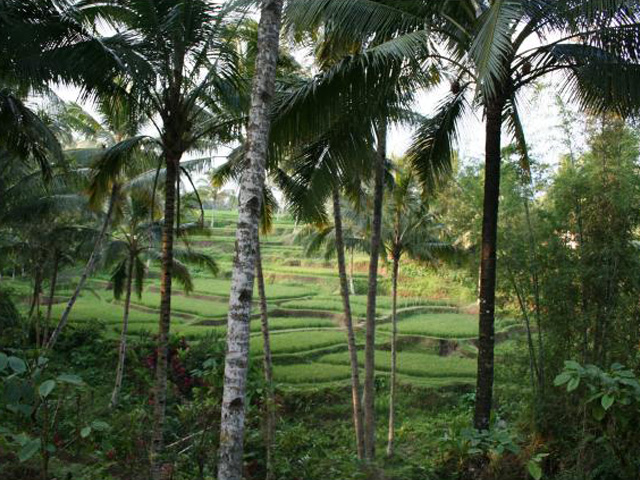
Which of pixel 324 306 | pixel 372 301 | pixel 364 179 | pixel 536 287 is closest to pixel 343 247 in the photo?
pixel 372 301

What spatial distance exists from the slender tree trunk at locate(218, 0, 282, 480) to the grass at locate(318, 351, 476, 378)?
12.9 meters

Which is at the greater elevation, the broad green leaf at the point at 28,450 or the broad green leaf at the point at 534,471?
the broad green leaf at the point at 28,450

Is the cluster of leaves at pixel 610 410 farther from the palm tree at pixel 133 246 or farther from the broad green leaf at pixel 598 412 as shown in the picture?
the palm tree at pixel 133 246

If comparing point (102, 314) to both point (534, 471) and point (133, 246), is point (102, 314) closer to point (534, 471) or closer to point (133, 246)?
point (133, 246)

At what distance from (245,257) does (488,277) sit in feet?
9.64

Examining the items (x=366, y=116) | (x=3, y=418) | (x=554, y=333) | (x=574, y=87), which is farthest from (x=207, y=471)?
(x=574, y=87)

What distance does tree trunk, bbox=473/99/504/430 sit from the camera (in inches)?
219

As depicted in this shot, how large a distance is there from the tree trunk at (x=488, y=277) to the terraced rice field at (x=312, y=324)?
26.7 ft

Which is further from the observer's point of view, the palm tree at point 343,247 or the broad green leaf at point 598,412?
the palm tree at point 343,247

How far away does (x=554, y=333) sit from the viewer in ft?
22.8

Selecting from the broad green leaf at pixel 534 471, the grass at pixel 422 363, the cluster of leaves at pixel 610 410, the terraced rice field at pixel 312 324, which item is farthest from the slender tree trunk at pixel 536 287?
the grass at pixel 422 363

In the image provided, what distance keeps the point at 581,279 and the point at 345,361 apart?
1126 cm

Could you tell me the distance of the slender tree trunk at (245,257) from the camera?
3615mm

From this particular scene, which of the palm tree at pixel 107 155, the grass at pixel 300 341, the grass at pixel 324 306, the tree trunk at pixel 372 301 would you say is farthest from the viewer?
the grass at pixel 324 306
